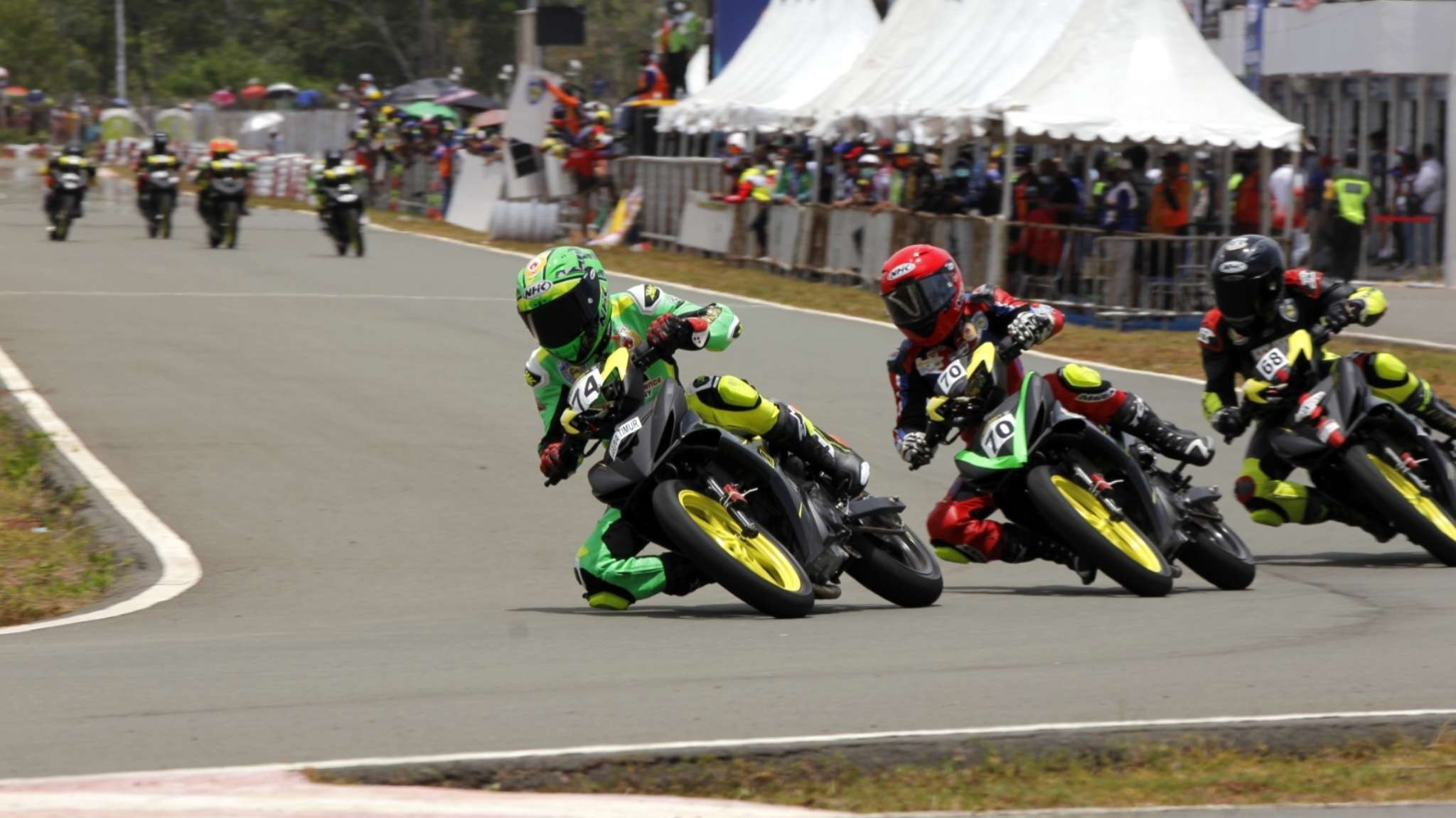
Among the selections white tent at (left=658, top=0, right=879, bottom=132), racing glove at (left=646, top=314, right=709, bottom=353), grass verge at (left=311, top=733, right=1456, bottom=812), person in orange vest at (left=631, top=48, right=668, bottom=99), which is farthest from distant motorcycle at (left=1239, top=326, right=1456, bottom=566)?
person in orange vest at (left=631, top=48, right=668, bottom=99)

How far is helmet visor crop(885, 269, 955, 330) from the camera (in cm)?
874

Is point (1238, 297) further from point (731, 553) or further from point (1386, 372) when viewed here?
point (731, 553)

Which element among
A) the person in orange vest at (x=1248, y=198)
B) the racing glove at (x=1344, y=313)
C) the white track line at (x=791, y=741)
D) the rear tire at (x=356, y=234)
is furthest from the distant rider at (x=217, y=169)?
the white track line at (x=791, y=741)

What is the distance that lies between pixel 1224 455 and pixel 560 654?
865cm

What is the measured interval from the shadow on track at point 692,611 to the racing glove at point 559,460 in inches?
25.8

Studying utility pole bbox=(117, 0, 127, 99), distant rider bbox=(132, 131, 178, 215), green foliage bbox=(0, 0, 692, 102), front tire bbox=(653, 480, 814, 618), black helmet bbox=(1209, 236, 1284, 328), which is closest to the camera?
front tire bbox=(653, 480, 814, 618)

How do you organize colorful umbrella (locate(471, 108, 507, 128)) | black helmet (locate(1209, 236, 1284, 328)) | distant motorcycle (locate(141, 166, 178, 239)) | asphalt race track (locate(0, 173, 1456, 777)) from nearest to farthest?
1. asphalt race track (locate(0, 173, 1456, 777))
2. black helmet (locate(1209, 236, 1284, 328))
3. distant motorcycle (locate(141, 166, 178, 239))
4. colorful umbrella (locate(471, 108, 507, 128))

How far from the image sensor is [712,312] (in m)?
8.16

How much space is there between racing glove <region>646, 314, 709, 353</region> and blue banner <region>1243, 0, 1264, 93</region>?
81.2 feet

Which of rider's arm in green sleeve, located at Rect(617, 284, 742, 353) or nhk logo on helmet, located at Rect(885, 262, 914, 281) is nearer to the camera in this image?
rider's arm in green sleeve, located at Rect(617, 284, 742, 353)

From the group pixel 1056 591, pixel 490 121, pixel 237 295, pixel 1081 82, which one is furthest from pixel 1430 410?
pixel 490 121

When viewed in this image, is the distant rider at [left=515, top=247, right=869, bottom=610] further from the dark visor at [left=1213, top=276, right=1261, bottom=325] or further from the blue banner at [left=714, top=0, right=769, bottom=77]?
the blue banner at [left=714, top=0, right=769, bottom=77]

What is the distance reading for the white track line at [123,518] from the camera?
901 cm

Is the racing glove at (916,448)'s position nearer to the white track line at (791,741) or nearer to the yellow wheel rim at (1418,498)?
the yellow wheel rim at (1418,498)
